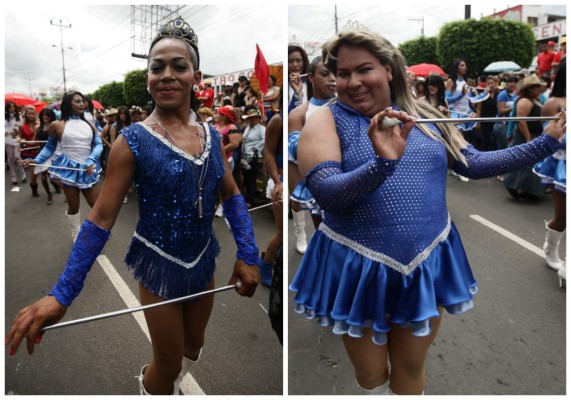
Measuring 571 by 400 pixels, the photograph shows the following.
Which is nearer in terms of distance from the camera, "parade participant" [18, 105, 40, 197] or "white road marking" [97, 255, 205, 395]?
"white road marking" [97, 255, 205, 395]

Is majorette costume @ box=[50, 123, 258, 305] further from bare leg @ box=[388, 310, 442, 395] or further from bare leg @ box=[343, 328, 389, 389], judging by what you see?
bare leg @ box=[388, 310, 442, 395]

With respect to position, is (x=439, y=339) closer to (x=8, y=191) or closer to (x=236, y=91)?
(x=236, y=91)

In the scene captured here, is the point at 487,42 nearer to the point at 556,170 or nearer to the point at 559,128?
the point at 556,170

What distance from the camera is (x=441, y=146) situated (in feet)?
4.67

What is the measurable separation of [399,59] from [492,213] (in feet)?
13.8

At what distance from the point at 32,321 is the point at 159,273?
1.41ft

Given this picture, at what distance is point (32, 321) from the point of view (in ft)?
4.15

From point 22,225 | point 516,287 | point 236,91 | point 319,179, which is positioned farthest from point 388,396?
point 236,91

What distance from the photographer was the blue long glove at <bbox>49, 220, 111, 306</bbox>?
52.2 inches

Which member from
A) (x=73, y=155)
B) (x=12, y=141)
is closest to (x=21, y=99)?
(x=12, y=141)

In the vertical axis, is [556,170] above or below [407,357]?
above

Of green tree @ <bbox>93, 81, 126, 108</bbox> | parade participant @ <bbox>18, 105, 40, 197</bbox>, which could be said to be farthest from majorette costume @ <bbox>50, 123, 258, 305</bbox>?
green tree @ <bbox>93, 81, 126, 108</bbox>

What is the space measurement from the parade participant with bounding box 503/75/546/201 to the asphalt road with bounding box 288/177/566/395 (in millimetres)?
855

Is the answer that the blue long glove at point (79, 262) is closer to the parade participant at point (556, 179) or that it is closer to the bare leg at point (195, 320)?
the bare leg at point (195, 320)
